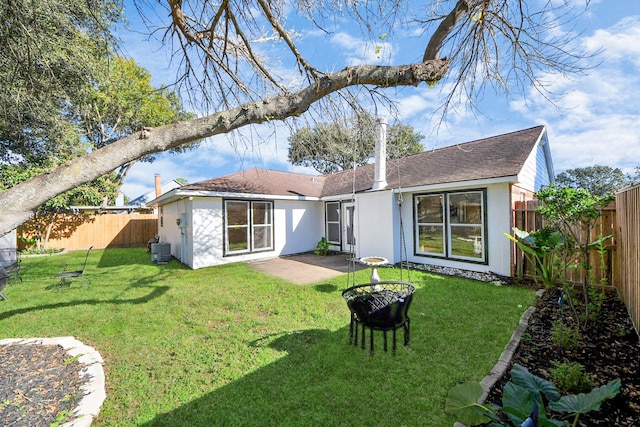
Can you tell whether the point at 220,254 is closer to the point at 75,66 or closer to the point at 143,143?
the point at 75,66

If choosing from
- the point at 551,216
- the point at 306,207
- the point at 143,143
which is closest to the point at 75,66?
the point at 143,143

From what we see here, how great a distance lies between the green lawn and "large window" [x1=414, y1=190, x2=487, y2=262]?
1463 mm

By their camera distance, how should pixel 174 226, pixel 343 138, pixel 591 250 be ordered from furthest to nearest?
pixel 174 226, pixel 591 250, pixel 343 138

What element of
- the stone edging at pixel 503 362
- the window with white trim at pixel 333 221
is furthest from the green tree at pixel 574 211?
the window with white trim at pixel 333 221

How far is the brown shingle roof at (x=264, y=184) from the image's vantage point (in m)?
10.5

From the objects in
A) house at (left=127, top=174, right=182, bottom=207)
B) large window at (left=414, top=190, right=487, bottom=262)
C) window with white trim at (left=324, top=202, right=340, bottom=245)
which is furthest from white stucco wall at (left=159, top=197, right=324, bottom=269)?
large window at (left=414, top=190, right=487, bottom=262)

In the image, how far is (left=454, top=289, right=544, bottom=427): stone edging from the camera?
2857 millimetres

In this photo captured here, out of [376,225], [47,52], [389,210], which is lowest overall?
[376,225]

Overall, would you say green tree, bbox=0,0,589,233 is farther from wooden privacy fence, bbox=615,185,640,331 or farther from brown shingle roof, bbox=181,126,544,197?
wooden privacy fence, bbox=615,185,640,331

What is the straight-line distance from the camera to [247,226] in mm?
11031

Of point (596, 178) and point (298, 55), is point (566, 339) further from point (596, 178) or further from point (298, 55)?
Result: point (596, 178)

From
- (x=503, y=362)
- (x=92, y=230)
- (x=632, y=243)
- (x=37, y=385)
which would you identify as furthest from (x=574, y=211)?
(x=92, y=230)

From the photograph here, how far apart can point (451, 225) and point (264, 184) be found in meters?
7.70

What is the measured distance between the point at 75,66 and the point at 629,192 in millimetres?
10763
